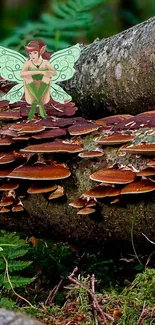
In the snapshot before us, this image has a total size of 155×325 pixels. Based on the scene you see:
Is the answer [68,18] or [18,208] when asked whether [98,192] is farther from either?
[68,18]

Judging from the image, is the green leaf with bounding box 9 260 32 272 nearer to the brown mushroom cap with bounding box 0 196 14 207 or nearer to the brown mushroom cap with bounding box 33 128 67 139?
the brown mushroom cap with bounding box 0 196 14 207

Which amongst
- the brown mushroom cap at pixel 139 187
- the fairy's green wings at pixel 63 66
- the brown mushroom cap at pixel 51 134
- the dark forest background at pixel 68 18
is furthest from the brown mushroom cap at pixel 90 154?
the dark forest background at pixel 68 18

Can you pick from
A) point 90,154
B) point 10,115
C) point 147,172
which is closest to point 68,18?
point 10,115

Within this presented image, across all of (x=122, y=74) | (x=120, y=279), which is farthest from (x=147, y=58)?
(x=120, y=279)

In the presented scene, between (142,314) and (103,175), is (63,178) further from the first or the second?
(142,314)

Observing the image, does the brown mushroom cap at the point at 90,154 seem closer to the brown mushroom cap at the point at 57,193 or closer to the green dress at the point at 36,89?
the brown mushroom cap at the point at 57,193

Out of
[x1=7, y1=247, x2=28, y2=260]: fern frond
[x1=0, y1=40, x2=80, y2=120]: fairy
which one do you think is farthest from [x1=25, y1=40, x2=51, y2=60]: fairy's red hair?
[x1=7, y1=247, x2=28, y2=260]: fern frond
